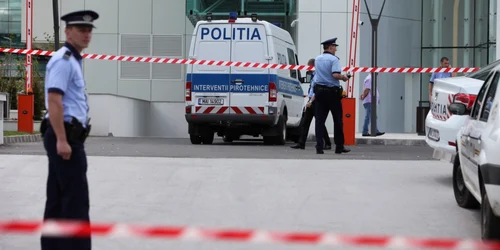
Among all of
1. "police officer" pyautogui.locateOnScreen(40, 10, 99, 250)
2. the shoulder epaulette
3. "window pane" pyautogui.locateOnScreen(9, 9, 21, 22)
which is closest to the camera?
"police officer" pyautogui.locateOnScreen(40, 10, 99, 250)

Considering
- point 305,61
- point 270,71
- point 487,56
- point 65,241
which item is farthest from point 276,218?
point 487,56

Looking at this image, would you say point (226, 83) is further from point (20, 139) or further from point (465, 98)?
point (465, 98)

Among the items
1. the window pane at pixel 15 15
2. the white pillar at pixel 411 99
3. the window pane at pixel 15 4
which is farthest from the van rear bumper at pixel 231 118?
the window pane at pixel 15 4

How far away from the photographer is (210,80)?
1898 centimetres

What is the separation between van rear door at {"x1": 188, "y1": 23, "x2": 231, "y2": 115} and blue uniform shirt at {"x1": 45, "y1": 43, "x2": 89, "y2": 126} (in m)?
12.6

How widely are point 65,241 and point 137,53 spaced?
2974cm

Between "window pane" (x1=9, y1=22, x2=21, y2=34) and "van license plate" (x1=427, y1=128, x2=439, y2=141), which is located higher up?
"window pane" (x1=9, y1=22, x2=21, y2=34)

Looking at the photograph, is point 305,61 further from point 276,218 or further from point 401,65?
point 276,218

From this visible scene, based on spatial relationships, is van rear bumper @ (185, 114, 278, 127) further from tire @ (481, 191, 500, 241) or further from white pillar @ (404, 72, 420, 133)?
tire @ (481, 191, 500, 241)

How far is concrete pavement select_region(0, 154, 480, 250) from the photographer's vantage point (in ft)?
27.0

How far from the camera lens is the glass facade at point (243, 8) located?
101 feet

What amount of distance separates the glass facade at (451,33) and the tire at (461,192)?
21.1 meters

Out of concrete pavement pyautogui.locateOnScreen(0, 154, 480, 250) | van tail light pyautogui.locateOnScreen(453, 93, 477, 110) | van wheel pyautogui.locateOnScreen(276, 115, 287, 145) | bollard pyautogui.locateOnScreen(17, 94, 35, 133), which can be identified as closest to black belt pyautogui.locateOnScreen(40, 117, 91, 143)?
concrete pavement pyautogui.locateOnScreen(0, 154, 480, 250)

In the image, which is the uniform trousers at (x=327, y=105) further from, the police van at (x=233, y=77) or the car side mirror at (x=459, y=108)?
the car side mirror at (x=459, y=108)
